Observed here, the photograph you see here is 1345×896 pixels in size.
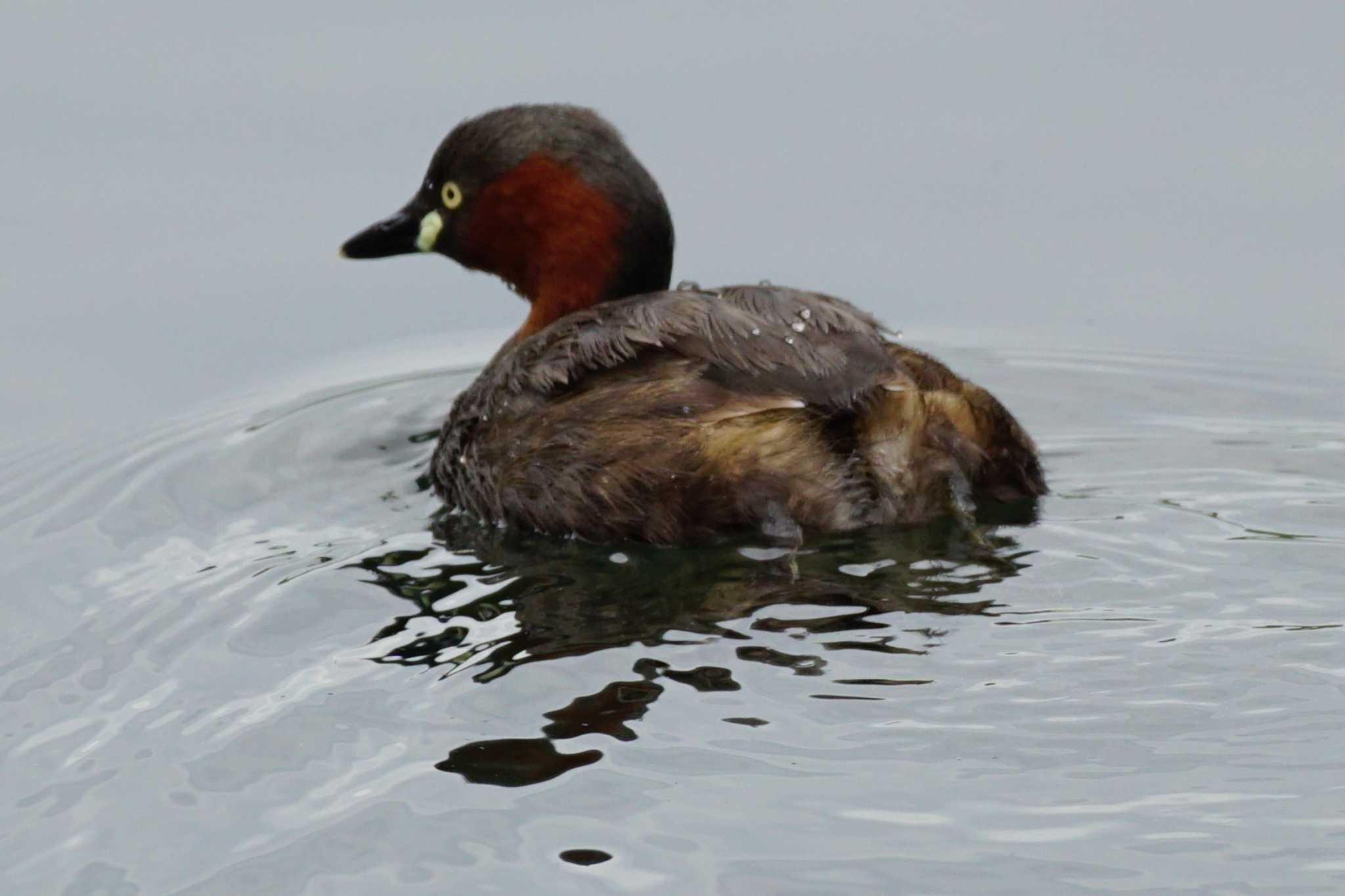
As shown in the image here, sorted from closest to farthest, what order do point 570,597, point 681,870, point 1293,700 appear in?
point 681,870
point 1293,700
point 570,597

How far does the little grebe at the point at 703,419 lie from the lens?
20.8 ft

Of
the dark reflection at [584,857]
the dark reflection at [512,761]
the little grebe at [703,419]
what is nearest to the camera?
the dark reflection at [584,857]

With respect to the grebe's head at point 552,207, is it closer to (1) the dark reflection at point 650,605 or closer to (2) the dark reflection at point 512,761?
(1) the dark reflection at point 650,605

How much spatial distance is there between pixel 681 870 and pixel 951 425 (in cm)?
227

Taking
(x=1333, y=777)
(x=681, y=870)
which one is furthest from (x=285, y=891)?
(x=1333, y=777)

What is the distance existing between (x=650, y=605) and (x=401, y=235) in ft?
7.85

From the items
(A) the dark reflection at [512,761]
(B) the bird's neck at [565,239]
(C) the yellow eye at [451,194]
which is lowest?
(A) the dark reflection at [512,761]

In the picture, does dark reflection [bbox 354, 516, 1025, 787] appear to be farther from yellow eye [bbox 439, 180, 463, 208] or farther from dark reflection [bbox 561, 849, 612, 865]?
yellow eye [bbox 439, 180, 463, 208]

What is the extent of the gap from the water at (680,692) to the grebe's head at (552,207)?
0.89m

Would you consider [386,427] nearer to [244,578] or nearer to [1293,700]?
[244,578]

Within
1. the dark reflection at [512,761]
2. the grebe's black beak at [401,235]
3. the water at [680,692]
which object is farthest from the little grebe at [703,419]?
the dark reflection at [512,761]

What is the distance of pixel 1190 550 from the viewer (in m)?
6.42

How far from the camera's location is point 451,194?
778 cm

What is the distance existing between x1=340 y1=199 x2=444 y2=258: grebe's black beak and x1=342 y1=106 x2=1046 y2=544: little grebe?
78cm
